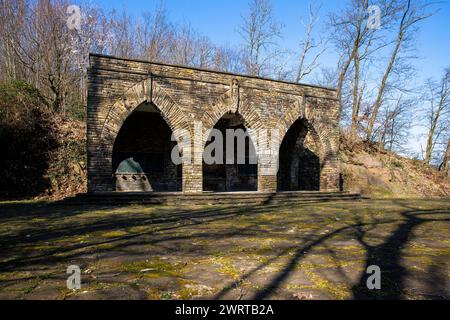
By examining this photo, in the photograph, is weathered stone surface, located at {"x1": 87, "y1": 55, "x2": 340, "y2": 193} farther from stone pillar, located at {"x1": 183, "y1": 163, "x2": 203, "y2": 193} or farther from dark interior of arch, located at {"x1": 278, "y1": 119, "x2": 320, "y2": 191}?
dark interior of arch, located at {"x1": 278, "y1": 119, "x2": 320, "y2": 191}

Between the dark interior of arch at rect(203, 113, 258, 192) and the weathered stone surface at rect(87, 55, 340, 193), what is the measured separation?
371 cm

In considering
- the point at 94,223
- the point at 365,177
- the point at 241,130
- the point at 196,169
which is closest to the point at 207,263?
the point at 94,223

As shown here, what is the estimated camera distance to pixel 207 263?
129 inches

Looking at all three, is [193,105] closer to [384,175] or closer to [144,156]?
[144,156]

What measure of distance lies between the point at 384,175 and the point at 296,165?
5851 millimetres

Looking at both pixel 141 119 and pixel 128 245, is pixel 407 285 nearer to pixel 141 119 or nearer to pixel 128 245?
pixel 128 245

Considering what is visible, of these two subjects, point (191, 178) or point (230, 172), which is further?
point (230, 172)

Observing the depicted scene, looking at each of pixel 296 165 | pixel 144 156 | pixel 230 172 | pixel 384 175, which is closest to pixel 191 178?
pixel 144 156

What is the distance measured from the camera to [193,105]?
1088cm

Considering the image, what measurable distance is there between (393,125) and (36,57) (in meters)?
31.1

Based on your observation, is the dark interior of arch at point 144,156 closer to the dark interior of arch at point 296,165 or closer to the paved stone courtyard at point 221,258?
the dark interior of arch at point 296,165

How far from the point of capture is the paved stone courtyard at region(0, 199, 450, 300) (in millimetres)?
2498

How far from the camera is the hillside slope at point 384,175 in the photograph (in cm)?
1611

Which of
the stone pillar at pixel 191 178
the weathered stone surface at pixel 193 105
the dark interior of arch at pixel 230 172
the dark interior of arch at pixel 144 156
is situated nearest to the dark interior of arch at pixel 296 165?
the weathered stone surface at pixel 193 105
